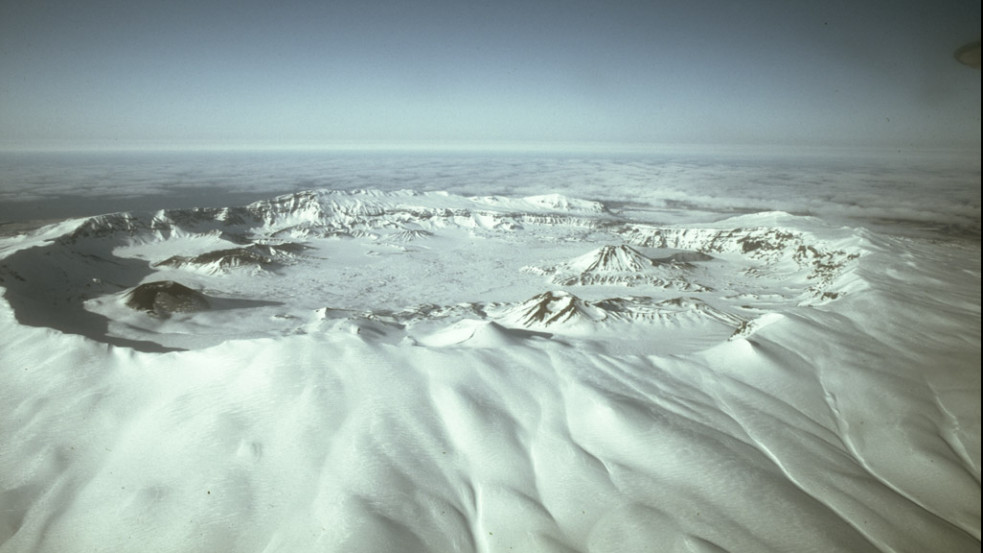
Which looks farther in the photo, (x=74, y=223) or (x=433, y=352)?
(x=74, y=223)

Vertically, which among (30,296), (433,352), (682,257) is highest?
(433,352)

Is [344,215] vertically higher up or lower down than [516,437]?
lower down

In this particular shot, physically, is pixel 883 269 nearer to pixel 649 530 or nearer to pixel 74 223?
pixel 649 530

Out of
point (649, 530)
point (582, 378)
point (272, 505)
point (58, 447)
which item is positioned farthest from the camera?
point (582, 378)

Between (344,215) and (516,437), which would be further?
Answer: (344,215)

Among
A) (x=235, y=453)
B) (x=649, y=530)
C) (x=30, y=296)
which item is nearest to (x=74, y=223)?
(x=30, y=296)

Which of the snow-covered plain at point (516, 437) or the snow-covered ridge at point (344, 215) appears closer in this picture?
the snow-covered plain at point (516, 437)

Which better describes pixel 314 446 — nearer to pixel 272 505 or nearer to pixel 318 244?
pixel 272 505

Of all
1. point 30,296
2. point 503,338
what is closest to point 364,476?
point 503,338

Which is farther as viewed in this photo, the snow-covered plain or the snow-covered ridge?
the snow-covered ridge

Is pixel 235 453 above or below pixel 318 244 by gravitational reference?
above

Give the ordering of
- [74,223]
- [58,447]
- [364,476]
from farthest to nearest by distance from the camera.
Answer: [74,223]
[58,447]
[364,476]
